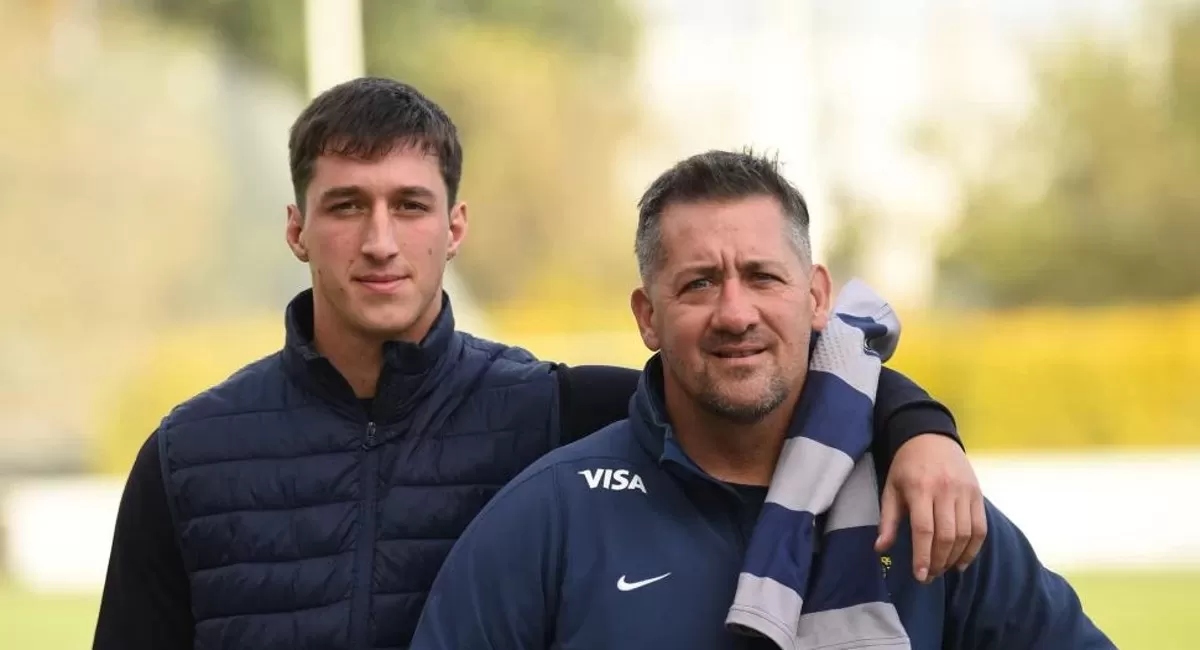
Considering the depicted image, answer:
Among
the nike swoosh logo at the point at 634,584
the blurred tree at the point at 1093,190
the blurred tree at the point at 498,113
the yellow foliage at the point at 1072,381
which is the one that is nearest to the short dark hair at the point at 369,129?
the nike swoosh logo at the point at 634,584

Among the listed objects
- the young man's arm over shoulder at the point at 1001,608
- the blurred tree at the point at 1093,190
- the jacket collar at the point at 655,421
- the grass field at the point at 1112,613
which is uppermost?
the blurred tree at the point at 1093,190

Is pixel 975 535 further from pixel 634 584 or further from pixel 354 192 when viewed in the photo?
pixel 354 192

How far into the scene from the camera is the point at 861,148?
68.4 feet

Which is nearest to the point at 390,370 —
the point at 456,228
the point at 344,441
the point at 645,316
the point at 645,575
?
the point at 344,441

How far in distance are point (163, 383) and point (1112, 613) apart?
842 cm

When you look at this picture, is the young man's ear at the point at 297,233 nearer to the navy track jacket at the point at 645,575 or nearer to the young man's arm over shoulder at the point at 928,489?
the navy track jacket at the point at 645,575

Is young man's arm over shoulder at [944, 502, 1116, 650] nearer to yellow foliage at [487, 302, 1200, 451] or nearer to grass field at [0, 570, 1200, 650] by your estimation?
grass field at [0, 570, 1200, 650]

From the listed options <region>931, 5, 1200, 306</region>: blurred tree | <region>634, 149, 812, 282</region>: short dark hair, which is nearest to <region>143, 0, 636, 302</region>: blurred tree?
<region>931, 5, 1200, 306</region>: blurred tree

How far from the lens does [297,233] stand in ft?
8.82

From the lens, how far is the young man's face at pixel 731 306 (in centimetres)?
229

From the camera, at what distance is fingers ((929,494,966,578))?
217 cm

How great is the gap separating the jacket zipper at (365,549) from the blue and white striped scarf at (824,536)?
599 mm

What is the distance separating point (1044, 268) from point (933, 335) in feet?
17.5

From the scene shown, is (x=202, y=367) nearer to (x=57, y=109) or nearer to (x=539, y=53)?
(x=57, y=109)
